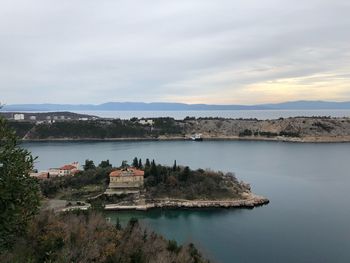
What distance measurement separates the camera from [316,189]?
103ft

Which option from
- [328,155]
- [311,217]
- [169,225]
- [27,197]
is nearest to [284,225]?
[311,217]

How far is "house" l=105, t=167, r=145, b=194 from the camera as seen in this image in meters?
27.6

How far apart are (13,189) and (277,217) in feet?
65.1

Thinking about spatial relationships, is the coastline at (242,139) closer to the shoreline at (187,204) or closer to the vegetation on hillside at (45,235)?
the shoreline at (187,204)

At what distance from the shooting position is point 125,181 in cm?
2794

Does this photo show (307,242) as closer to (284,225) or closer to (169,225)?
(284,225)

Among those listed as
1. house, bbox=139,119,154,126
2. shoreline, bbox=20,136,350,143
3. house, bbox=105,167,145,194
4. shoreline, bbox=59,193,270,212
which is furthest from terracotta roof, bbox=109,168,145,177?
house, bbox=139,119,154,126

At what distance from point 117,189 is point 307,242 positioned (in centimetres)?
1334

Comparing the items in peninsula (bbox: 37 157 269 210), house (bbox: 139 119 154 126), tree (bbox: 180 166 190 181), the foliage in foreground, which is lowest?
peninsula (bbox: 37 157 269 210)

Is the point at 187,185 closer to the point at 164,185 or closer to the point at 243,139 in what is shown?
the point at 164,185

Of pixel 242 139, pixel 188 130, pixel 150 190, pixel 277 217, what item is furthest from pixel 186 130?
pixel 277 217

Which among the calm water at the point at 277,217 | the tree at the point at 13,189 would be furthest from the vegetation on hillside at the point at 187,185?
the tree at the point at 13,189

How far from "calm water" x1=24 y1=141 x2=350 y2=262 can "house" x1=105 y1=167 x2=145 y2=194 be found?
11.0 ft

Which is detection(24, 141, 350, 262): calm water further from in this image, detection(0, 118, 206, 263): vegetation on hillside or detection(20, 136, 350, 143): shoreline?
detection(20, 136, 350, 143): shoreline
